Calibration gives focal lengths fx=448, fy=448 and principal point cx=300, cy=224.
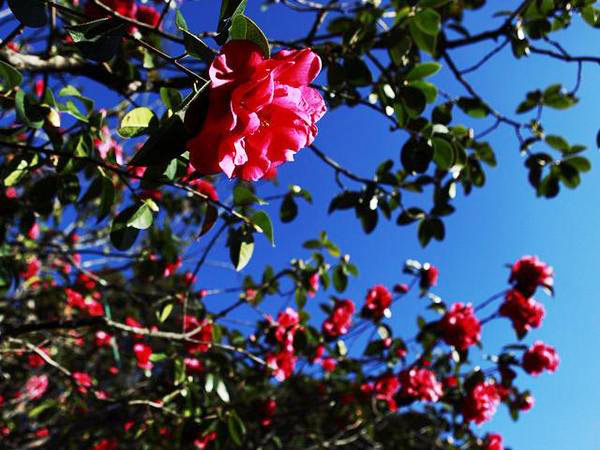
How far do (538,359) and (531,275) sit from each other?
0.53 m

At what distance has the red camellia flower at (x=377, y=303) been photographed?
8.67 ft

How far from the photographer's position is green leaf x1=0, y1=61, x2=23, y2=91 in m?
0.91

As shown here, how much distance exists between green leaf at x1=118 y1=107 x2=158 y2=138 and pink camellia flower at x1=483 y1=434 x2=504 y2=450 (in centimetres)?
323

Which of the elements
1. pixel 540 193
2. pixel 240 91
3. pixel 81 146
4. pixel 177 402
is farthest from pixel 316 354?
pixel 240 91

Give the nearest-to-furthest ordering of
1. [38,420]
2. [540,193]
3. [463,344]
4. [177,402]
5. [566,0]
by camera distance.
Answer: [566,0] → [177,402] → [540,193] → [463,344] → [38,420]

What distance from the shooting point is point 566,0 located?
1.52 metres

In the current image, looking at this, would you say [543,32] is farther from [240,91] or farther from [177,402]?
[177,402]

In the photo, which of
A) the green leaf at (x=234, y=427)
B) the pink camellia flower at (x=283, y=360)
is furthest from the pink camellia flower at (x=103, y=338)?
the green leaf at (x=234, y=427)

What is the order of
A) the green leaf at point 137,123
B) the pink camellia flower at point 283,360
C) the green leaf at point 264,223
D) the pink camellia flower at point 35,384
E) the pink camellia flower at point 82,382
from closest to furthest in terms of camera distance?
the green leaf at point 137,123, the green leaf at point 264,223, the pink camellia flower at point 82,382, the pink camellia flower at point 283,360, the pink camellia flower at point 35,384

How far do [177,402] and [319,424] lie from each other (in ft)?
8.39

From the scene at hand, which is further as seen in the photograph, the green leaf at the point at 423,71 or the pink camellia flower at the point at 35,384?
the pink camellia flower at the point at 35,384

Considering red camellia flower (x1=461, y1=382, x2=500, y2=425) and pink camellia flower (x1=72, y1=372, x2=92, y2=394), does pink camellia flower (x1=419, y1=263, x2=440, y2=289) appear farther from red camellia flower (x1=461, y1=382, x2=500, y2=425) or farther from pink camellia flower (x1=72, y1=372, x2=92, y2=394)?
pink camellia flower (x1=72, y1=372, x2=92, y2=394)

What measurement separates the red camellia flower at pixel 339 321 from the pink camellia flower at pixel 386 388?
35 centimetres

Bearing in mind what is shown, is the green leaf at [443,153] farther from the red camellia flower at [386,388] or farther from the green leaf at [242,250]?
the red camellia flower at [386,388]
